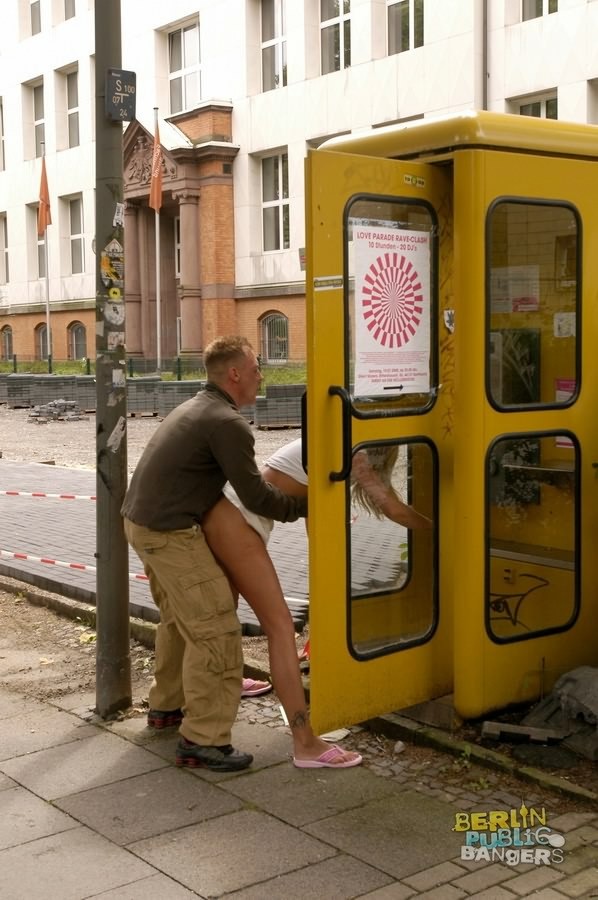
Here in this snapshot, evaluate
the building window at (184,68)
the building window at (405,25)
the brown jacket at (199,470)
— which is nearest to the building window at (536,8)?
the building window at (405,25)

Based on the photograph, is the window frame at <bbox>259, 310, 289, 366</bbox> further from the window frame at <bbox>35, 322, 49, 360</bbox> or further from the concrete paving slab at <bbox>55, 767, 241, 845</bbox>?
the concrete paving slab at <bbox>55, 767, 241, 845</bbox>

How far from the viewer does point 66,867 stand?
3.89 m

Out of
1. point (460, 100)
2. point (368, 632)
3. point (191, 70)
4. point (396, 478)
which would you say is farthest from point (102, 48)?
point (191, 70)

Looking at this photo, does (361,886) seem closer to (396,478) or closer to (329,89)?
(396,478)

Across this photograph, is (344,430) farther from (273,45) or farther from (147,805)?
(273,45)

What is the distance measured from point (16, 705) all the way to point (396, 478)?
223cm

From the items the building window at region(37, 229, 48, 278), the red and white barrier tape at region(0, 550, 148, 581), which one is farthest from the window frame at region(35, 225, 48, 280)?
the red and white barrier tape at region(0, 550, 148, 581)

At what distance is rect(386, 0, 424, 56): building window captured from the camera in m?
27.7

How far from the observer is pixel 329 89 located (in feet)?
97.4

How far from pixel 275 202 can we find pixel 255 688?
1114 inches

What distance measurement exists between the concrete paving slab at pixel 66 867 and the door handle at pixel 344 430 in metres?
1.54

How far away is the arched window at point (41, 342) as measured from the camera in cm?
4359

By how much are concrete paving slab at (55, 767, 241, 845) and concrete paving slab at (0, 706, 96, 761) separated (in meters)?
0.63

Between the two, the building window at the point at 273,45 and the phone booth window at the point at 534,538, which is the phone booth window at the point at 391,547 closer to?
the phone booth window at the point at 534,538
